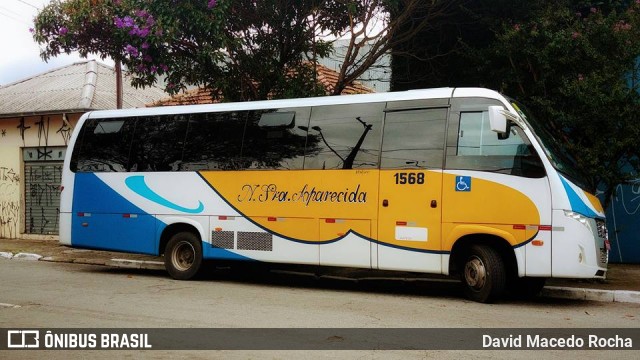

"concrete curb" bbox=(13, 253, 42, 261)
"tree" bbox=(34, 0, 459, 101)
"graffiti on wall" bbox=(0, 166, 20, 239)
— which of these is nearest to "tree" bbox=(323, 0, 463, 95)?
"tree" bbox=(34, 0, 459, 101)

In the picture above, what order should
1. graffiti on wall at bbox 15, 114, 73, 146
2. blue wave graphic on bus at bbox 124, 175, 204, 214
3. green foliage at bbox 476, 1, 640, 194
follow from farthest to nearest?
graffiti on wall at bbox 15, 114, 73, 146 → blue wave graphic on bus at bbox 124, 175, 204, 214 → green foliage at bbox 476, 1, 640, 194

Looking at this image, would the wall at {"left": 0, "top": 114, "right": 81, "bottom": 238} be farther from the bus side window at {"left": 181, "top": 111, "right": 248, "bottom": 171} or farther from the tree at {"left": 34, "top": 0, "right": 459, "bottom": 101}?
the bus side window at {"left": 181, "top": 111, "right": 248, "bottom": 171}

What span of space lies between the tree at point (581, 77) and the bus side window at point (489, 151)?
1631mm

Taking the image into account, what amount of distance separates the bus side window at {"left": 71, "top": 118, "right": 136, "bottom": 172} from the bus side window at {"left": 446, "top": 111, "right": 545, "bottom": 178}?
6.51 metres

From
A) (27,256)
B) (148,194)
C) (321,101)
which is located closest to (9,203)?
(27,256)

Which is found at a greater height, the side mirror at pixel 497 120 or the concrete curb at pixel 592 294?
the side mirror at pixel 497 120

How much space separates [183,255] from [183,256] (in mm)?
19

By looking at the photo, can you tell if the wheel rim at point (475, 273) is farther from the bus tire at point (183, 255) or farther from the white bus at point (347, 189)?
the bus tire at point (183, 255)

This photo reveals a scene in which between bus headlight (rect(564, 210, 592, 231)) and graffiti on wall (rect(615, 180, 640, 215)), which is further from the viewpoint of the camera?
graffiti on wall (rect(615, 180, 640, 215))

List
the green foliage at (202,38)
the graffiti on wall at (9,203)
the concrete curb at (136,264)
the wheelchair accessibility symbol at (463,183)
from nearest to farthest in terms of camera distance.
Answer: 1. the wheelchair accessibility symbol at (463,183)
2. the green foliage at (202,38)
3. the concrete curb at (136,264)
4. the graffiti on wall at (9,203)

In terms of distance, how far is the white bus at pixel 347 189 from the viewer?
32.0 ft

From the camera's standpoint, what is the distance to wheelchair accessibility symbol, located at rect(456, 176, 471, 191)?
32.9 ft

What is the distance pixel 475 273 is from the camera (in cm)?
1017

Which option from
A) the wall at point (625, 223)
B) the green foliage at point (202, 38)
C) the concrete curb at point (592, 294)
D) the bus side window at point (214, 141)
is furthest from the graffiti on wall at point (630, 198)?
the bus side window at point (214, 141)
